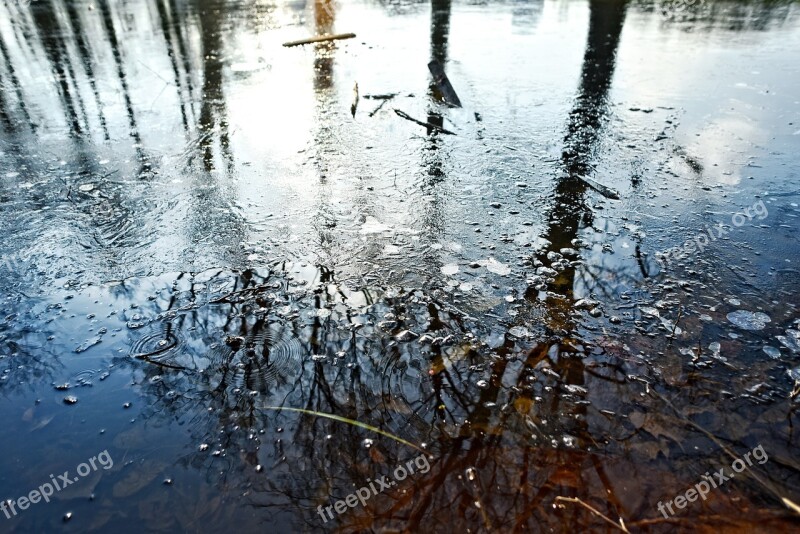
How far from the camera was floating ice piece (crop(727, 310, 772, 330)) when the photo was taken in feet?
9.43

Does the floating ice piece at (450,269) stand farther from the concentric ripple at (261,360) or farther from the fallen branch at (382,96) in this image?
the fallen branch at (382,96)

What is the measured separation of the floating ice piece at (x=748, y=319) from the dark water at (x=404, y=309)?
0.02 meters

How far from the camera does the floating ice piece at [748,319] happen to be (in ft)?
9.43

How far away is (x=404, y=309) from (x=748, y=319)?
2.07 metres

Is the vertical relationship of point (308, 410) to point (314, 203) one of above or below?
below

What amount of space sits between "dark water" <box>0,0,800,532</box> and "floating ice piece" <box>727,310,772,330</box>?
0.8 inches

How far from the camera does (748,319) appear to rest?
2.92m

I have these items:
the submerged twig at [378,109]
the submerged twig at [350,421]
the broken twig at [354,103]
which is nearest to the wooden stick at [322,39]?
the broken twig at [354,103]

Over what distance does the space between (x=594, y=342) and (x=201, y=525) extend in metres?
2.20

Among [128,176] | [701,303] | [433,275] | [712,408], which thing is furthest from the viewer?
[128,176]

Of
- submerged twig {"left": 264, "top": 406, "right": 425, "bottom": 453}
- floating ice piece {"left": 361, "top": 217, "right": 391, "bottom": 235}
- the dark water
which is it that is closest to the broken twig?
the dark water

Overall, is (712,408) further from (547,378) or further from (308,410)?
(308,410)

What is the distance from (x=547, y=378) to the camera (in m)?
2.61

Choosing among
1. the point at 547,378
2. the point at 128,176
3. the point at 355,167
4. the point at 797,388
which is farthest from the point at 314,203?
the point at 797,388
